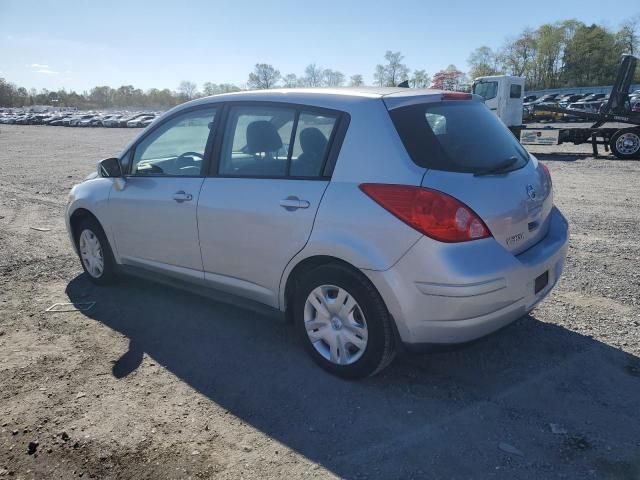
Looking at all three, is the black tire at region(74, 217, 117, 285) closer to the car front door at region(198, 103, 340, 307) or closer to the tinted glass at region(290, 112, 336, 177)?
the car front door at region(198, 103, 340, 307)

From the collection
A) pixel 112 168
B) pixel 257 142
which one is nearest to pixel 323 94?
pixel 257 142

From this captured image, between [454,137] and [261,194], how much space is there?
1280 millimetres

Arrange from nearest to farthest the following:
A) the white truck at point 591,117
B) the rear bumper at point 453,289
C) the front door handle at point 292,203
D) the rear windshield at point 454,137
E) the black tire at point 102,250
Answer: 1. the rear bumper at point 453,289
2. the rear windshield at point 454,137
3. the front door handle at point 292,203
4. the black tire at point 102,250
5. the white truck at point 591,117

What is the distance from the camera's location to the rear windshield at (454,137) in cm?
292

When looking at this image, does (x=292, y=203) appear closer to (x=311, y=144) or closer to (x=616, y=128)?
(x=311, y=144)

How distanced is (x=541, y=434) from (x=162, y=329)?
9.30 feet

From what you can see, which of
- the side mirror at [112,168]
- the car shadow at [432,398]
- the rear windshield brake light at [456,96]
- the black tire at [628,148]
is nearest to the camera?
the car shadow at [432,398]

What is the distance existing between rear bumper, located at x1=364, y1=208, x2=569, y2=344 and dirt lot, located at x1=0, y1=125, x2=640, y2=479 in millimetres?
351

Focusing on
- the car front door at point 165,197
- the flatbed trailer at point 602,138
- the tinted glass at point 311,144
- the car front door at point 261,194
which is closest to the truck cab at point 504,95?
the flatbed trailer at point 602,138

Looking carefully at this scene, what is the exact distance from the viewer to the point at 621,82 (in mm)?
15945

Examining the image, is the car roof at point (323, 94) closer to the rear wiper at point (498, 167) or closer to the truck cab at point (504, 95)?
the rear wiper at point (498, 167)

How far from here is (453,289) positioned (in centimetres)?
270

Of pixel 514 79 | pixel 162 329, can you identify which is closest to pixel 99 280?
pixel 162 329

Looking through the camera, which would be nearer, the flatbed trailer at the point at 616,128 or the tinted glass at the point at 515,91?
the flatbed trailer at the point at 616,128
